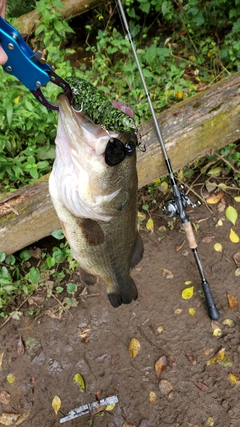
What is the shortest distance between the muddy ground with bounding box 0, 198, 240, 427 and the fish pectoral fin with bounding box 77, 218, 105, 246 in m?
1.62

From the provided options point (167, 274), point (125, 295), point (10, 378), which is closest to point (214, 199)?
point (167, 274)

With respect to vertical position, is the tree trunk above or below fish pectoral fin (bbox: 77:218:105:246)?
above

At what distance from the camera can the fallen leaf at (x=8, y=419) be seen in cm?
A: 288

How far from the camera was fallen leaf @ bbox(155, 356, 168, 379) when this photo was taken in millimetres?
2968

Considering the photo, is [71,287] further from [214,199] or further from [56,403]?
[214,199]

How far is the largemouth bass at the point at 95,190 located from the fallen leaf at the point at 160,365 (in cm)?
130

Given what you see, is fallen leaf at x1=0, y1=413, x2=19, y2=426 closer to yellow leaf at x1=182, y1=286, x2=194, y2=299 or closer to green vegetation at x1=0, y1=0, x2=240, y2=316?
green vegetation at x1=0, y1=0, x2=240, y2=316

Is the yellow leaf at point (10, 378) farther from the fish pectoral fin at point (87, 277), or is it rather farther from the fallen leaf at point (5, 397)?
the fish pectoral fin at point (87, 277)

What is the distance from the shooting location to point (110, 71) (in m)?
4.66

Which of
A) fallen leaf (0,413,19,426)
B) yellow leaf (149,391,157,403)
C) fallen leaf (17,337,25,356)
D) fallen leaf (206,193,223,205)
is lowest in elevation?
yellow leaf (149,391,157,403)

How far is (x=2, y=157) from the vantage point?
3.27m

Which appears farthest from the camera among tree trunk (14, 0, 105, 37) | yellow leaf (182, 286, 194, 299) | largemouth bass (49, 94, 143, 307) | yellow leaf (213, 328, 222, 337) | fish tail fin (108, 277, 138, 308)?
tree trunk (14, 0, 105, 37)

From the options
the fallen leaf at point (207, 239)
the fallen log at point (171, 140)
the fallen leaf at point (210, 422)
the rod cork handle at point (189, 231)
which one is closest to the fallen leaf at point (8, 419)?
the fallen log at point (171, 140)

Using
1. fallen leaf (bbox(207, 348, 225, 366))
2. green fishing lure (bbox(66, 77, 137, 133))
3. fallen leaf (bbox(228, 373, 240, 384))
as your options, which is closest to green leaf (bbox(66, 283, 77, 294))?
fallen leaf (bbox(207, 348, 225, 366))
